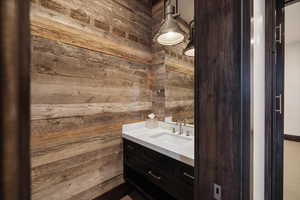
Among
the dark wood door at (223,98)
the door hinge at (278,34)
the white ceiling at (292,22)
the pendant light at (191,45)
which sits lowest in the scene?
the dark wood door at (223,98)

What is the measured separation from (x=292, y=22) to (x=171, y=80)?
9.06 feet

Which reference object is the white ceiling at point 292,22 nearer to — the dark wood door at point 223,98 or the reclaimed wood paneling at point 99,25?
the reclaimed wood paneling at point 99,25

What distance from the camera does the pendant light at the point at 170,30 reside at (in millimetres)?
1584

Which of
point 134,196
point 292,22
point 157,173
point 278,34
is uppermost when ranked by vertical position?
point 292,22

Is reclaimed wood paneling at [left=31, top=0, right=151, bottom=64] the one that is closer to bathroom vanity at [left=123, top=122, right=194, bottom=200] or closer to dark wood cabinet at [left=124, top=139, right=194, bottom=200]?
bathroom vanity at [left=123, top=122, right=194, bottom=200]

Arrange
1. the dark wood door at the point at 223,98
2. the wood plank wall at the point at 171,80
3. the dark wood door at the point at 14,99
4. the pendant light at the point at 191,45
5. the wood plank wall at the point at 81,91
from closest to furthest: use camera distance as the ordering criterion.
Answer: the dark wood door at the point at 14,99 → the dark wood door at the point at 223,98 → the wood plank wall at the point at 81,91 → the pendant light at the point at 191,45 → the wood plank wall at the point at 171,80

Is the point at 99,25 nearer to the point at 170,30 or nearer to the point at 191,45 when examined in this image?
the point at 170,30

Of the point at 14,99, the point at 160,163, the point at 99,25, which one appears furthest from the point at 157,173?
the point at 99,25

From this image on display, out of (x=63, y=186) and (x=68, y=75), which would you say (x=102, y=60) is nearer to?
(x=68, y=75)

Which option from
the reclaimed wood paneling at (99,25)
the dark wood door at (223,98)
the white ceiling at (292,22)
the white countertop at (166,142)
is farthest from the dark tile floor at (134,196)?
the white ceiling at (292,22)

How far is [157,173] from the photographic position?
1.39 m

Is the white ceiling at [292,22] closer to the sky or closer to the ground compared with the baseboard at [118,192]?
closer to the sky

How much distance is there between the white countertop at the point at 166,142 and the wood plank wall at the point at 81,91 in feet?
0.46

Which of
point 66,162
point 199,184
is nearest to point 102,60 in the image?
point 66,162
